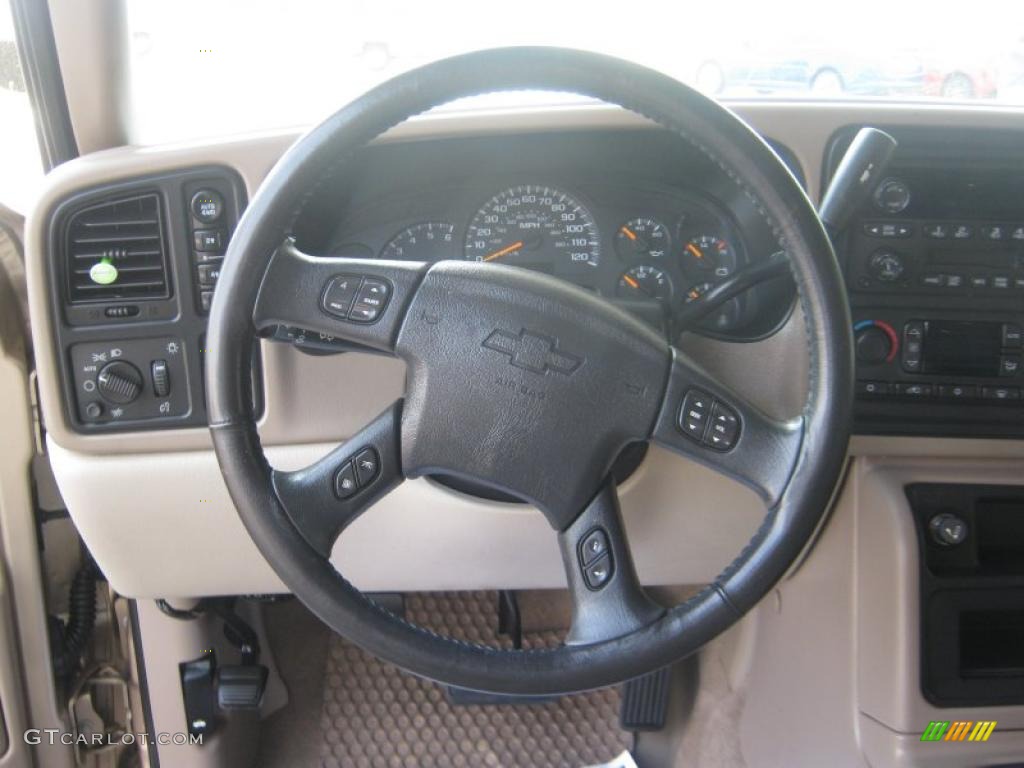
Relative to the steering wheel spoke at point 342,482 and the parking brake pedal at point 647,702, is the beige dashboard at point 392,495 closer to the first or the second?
the steering wheel spoke at point 342,482

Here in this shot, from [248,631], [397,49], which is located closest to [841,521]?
[397,49]

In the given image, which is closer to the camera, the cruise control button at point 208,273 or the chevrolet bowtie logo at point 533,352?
the chevrolet bowtie logo at point 533,352

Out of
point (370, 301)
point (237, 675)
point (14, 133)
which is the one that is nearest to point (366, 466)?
point (370, 301)

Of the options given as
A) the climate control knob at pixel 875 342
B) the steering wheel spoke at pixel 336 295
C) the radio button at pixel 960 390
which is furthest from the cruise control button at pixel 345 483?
the radio button at pixel 960 390

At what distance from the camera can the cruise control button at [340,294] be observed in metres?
0.92

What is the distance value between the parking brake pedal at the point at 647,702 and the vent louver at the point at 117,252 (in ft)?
3.61

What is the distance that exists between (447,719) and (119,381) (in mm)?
963

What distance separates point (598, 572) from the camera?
0.94 m

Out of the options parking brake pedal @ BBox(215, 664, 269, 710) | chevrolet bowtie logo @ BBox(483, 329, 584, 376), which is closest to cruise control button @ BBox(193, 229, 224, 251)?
chevrolet bowtie logo @ BBox(483, 329, 584, 376)

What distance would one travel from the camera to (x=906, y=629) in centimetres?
121

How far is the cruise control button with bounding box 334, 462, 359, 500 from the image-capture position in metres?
0.94

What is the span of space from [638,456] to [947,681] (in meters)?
0.51

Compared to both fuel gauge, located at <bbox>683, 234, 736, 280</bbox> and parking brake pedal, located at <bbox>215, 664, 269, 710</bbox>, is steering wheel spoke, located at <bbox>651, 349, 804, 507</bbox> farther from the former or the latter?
parking brake pedal, located at <bbox>215, 664, 269, 710</bbox>

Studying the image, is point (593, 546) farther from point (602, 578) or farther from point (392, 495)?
point (392, 495)
